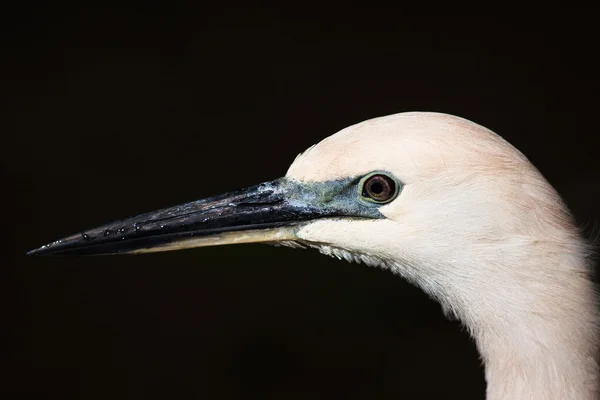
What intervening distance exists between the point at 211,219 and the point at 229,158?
2.95 metres

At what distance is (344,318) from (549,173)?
1.58m

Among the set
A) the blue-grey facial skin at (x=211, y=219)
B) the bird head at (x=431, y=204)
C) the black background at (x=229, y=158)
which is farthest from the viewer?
the black background at (x=229, y=158)

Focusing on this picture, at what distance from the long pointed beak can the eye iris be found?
22 cm

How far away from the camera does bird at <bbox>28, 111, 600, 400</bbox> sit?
1.67m

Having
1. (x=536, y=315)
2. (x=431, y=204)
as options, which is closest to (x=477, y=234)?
(x=431, y=204)

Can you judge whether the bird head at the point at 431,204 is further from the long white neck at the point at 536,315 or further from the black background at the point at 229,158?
the black background at the point at 229,158

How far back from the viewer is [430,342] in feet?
13.7

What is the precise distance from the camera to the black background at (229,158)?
4.03m

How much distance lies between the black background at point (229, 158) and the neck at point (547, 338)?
2268mm

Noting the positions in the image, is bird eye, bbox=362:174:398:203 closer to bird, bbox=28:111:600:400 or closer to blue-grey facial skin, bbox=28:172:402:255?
bird, bbox=28:111:600:400

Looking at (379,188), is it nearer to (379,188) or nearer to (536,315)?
(379,188)

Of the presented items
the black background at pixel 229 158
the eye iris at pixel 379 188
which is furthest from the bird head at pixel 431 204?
the black background at pixel 229 158

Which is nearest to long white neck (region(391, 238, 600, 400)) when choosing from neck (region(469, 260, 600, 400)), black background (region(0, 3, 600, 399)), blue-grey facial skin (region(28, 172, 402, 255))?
neck (region(469, 260, 600, 400))

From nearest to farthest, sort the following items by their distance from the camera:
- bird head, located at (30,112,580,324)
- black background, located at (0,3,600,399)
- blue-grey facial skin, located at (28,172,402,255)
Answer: bird head, located at (30,112,580,324) → blue-grey facial skin, located at (28,172,402,255) → black background, located at (0,3,600,399)
